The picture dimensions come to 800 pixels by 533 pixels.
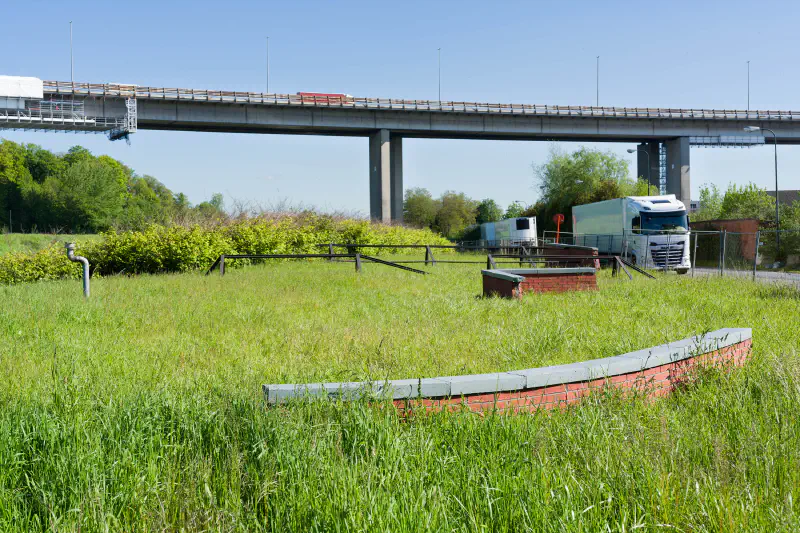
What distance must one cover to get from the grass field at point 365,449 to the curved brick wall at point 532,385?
18 centimetres

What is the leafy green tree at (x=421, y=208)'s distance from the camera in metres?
101

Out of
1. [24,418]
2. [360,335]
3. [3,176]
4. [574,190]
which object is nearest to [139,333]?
[360,335]

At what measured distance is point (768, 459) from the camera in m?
3.53

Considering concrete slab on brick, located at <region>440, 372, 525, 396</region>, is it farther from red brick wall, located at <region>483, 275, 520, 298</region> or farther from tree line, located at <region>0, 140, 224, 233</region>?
tree line, located at <region>0, 140, 224, 233</region>

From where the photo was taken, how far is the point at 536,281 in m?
12.8

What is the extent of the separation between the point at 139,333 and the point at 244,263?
53.4 ft

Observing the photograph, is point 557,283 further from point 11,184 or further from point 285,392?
point 11,184

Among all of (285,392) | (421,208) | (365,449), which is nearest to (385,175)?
(421,208)

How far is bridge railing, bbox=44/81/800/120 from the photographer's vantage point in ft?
176

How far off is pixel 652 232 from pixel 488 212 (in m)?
73.2

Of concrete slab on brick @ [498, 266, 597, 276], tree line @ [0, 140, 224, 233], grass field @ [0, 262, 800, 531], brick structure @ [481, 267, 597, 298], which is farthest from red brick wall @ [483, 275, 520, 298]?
tree line @ [0, 140, 224, 233]

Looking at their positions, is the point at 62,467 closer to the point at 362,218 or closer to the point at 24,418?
the point at 24,418

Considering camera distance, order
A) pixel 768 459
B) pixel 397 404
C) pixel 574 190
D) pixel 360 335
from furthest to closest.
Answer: pixel 574 190 → pixel 360 335 → pixel 397 404 → pixel 768 459

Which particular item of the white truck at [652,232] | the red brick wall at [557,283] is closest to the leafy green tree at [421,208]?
the white truck at [652,232]
